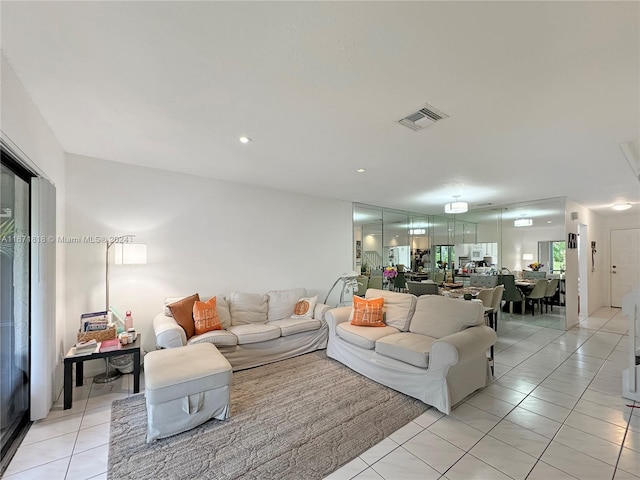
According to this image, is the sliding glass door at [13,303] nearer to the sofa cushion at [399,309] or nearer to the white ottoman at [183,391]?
the white ottoman at [183,391]

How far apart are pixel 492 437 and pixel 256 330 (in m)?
2.59

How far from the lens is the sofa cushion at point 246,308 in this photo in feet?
12.9

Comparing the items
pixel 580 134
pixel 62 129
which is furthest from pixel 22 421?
pixel 580 134

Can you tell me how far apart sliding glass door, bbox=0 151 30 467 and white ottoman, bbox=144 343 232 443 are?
3.00 feet

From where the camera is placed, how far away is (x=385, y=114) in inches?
89.5

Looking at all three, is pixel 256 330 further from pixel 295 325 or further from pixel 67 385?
pixel 67 385

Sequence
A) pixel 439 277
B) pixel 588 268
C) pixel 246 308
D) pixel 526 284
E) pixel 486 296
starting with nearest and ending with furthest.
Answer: pixel 246 308 → pixel 486 296 → pixel 526 284 → pixel 588 268 → pixel 439 277

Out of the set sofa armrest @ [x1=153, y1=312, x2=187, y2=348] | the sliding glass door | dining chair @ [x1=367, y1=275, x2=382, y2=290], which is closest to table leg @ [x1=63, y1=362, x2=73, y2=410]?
the sliding glass door

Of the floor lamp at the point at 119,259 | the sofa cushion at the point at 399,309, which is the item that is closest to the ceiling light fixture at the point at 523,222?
the sofa cushion at the point at 399,309

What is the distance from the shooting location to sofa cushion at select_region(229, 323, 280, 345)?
11.4ft

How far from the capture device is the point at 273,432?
7.47 feet

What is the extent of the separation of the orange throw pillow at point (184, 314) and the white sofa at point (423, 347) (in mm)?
1735

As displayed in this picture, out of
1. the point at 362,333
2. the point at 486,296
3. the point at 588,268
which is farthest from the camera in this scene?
the point at 588,268

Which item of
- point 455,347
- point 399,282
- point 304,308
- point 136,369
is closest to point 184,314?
point 136,369
